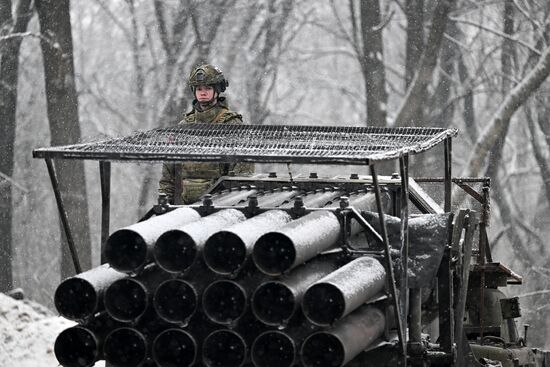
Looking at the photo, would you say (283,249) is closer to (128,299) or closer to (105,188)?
(128,299)

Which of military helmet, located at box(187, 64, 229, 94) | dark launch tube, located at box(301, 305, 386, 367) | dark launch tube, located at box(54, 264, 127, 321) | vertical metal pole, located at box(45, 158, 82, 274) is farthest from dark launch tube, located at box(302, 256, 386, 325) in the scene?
military helmet, located at box(187, 64, 229, 94)

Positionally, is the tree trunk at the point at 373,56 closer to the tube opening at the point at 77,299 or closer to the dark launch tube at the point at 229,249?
the tube opening at the point at 77,299

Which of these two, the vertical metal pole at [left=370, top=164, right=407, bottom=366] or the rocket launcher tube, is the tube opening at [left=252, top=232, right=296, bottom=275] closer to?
the rocket launcher tube

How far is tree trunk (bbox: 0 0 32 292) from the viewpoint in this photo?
22.5m

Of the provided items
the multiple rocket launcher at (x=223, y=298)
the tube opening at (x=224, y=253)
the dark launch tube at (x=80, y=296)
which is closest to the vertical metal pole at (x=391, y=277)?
the multiple rocket launcher at (x=223, y=298)

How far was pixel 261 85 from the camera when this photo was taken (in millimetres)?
28000

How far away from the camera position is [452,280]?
9.39 meters

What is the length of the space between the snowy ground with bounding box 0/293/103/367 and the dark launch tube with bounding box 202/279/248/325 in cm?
620

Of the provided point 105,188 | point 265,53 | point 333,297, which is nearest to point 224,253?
point 333,297

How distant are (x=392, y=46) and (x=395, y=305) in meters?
26.1

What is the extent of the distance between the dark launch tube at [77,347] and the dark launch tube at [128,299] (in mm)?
292

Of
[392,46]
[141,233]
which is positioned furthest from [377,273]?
[392,46]

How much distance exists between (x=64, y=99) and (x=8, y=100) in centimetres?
206

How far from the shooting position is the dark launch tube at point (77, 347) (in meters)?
8.23
